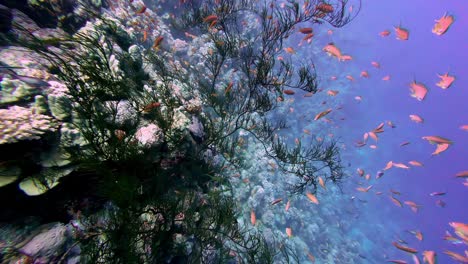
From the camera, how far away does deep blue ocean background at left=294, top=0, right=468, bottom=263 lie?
24391mm

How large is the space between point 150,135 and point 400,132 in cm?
4759

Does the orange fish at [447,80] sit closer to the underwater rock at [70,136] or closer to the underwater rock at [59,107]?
the underwater rock at [70,136]

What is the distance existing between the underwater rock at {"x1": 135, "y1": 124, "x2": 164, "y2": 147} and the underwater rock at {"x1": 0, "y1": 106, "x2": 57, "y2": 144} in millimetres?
1002

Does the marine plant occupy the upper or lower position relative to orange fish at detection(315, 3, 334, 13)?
lower

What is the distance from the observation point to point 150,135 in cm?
339

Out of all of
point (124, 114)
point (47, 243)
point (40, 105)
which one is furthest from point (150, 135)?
point (47, 243)

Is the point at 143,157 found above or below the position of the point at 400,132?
below

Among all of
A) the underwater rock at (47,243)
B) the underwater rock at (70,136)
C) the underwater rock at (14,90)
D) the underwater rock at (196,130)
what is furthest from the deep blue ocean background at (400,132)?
the underwater rock at (14,90)

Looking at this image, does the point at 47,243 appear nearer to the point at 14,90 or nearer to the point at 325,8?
the point at 14,90

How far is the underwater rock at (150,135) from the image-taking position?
3326mm

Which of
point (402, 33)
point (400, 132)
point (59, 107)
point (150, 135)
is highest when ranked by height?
point (400, 132)

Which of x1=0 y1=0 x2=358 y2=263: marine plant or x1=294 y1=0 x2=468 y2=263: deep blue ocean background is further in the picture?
x1=294 y1=0 x2=468 y2=263: deep blue ocean background

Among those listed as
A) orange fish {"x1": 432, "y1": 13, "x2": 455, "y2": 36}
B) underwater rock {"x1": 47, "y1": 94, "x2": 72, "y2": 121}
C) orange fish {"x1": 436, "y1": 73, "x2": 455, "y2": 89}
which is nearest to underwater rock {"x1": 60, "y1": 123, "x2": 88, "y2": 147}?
underwater rock {"x1": 47, "y1": 94, "x2": 72, "y2": 121}

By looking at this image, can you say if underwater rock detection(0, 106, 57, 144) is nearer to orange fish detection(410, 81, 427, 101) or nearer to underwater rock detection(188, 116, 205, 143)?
underwater rock detection(188, 116, 205, 143)
